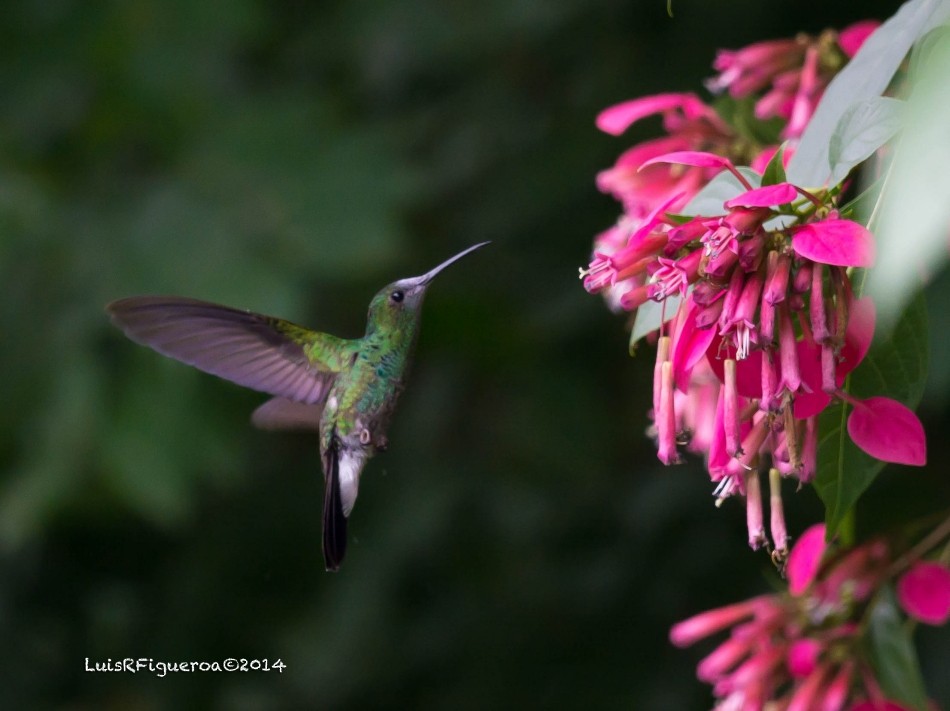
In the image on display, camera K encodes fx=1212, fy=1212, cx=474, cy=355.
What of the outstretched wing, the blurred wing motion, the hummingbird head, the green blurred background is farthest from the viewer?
the green blurred background

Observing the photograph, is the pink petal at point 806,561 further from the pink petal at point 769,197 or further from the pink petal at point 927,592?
the pink petal at point 769,197

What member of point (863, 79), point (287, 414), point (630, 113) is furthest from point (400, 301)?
point (863, 79)

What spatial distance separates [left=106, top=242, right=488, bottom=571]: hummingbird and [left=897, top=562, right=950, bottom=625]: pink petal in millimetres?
692

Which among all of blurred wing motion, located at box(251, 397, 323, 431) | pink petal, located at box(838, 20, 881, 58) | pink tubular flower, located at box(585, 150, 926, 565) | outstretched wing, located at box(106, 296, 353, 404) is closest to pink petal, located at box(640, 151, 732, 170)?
pink tubular flower, located at box(585, 150, 926, 565)

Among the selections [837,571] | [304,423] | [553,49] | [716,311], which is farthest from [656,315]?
[553,49]

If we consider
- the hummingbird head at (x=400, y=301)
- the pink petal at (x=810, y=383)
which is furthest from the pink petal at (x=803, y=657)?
the hummingbird head at (x=400, y=301)

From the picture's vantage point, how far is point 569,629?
3098mm

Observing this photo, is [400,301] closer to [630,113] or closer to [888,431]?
[630,113]

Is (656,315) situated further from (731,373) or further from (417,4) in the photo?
(417,4)

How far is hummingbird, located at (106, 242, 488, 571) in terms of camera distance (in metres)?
1.59

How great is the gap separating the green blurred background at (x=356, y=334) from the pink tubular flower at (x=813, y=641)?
1.37 m

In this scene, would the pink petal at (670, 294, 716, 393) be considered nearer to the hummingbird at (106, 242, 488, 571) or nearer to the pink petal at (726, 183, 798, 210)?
the pink petal at (726, 183, 798, 210)

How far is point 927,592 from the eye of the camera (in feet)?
4.68

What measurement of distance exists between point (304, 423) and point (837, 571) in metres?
0.78
